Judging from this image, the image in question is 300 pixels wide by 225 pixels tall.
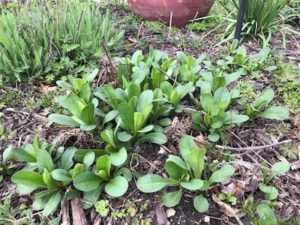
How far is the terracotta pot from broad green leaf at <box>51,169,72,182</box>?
1.93 metres

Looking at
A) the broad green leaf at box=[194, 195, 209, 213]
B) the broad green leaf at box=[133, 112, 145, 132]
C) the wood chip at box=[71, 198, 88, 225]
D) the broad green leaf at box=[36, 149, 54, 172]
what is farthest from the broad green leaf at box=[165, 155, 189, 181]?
the broad green leaf at box=[36, 149, 54, 172]

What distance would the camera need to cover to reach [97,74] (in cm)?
260

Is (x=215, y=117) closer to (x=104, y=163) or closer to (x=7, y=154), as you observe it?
(x=104, y=163)

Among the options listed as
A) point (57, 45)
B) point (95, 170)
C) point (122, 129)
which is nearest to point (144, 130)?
point (122, 129)

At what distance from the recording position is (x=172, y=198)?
1.81 meters

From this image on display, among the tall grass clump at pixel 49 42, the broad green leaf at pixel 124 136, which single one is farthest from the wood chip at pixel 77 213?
the tall grass clump at pixel 49 42

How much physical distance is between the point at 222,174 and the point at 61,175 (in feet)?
2.43

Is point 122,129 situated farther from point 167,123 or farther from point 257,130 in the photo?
point 257,130

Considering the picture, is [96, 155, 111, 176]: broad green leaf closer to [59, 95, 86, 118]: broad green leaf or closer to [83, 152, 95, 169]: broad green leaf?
[83, 152, 95, 169]: broad green leaf

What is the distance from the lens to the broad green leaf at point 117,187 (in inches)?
70.6

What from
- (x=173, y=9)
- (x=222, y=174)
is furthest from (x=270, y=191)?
(x=173, y=9)

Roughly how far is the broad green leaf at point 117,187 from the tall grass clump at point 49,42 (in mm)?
1054

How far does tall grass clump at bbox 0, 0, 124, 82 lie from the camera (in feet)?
8.48

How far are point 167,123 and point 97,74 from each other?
695 mm
